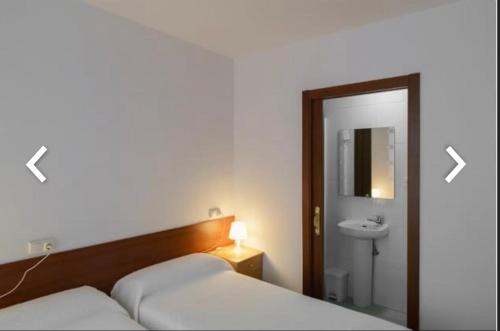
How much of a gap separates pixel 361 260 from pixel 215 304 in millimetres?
1518

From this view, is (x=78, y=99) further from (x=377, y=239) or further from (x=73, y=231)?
(x=377, y=239)

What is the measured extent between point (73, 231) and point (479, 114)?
8.86 ft

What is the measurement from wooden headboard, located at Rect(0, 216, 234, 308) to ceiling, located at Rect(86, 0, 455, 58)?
162 centimetres

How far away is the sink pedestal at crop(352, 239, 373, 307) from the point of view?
289 cm

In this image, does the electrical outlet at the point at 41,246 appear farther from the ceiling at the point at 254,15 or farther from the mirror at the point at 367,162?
the mirror at the point at 367,162

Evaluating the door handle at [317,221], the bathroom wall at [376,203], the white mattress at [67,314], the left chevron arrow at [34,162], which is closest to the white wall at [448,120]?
the bathroom wall at [376,203]

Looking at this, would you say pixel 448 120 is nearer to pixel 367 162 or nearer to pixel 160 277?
pixel 367 162

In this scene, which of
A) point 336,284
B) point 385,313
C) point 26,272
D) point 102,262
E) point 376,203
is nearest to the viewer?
point 26,272

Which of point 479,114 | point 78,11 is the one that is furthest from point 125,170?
point 479,114

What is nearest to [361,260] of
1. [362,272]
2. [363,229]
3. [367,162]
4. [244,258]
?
[362,272]

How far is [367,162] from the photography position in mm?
2842

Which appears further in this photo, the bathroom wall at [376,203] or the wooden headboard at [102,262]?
the bathroom wall at [376,203]

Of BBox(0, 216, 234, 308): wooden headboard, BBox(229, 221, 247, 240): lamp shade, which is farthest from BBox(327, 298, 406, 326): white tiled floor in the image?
BBox(0, 216, 234, 308): wooden headboard

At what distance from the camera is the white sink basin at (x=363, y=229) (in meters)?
2.79
